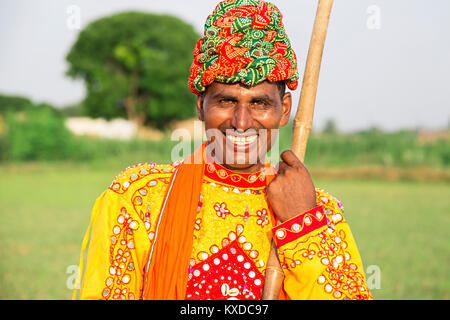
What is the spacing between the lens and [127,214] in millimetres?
2195

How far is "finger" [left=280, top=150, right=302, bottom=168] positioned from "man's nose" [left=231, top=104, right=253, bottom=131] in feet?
0.68

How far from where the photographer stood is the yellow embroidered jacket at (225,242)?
6.89ft

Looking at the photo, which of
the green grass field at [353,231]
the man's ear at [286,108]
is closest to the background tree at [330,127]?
the green grass field at [353,231]

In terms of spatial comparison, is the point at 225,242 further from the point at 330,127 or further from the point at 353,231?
the point at 330,127

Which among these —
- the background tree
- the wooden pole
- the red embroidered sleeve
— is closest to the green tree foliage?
the background tree

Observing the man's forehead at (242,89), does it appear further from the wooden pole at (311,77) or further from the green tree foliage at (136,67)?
the green tree foliage at (136,67)

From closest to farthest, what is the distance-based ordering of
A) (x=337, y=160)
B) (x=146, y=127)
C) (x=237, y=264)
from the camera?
1. (x=237, y=264)
2. (x=337, y=160)
3. (x=146, y=127)

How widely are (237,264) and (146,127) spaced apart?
37.7 m

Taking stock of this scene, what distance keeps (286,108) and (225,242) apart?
681mm

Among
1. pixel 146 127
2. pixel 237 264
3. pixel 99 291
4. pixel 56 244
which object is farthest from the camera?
pixel 146 127

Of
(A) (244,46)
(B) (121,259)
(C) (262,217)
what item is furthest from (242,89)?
(B) (121,259)
